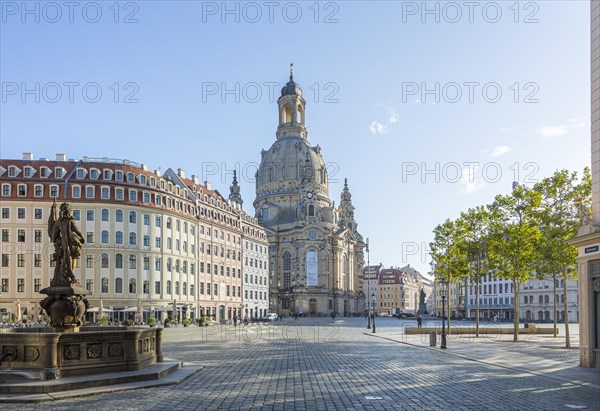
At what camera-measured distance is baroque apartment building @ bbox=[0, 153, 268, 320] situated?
234ft

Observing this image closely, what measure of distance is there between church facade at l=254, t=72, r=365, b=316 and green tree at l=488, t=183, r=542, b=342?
10496cm

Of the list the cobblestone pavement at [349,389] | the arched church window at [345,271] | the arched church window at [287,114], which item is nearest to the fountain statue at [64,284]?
the cobblestone pavement at [349,389]

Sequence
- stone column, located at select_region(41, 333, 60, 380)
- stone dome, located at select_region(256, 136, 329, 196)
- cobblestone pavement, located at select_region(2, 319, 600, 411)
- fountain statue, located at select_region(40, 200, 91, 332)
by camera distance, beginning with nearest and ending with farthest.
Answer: cobblestone pavement, located at select_region(2, 319, 600, 411) < stone column, located at select_region(41, 333, 60, 380) < fountain statue, located at select_region(40, 200, 91, 332) < stone dome, located at select_region(256, 136, 329, 196)

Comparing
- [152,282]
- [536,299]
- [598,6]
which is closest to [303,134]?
[536,299]

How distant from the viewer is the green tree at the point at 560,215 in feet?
126

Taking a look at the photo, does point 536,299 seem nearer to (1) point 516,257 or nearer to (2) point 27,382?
(1) point 516,257

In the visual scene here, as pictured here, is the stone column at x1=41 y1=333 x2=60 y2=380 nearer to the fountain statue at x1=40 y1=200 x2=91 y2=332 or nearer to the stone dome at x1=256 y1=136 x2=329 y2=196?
the fountain statue at x1=40 y1=200 x2=91 y2=332

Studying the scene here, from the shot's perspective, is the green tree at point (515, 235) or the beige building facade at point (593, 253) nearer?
the beige building facade at point (593, 253)

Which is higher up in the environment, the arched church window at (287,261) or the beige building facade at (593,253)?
the beige building facade at (593,253)

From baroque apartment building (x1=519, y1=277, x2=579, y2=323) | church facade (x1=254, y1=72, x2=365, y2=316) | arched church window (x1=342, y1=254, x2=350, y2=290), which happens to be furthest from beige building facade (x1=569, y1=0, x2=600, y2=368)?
arched church window (x1=342, y1=254, x2=350, y2=290)

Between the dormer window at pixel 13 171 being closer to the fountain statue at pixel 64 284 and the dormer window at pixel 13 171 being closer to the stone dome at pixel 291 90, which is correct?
the fountain statue at pixel 64 284

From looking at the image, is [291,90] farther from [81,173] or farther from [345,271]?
[81,173]

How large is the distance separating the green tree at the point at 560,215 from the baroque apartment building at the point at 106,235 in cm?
4826

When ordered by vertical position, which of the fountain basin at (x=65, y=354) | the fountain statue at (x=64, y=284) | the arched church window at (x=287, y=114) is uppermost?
the arched church window at (x=287, y=114)
